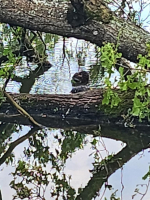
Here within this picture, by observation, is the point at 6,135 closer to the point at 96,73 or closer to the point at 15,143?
the point at 15,143

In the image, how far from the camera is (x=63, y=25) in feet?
11.2

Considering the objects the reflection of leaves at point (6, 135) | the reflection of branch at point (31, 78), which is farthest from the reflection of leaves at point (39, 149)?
the reflection of branch at point (31, 78)

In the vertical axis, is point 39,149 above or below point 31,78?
below

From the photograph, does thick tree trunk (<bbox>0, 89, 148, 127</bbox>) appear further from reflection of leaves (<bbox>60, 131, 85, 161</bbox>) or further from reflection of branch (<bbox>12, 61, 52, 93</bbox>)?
reflection of branch (<bbox>12, 61, 52, 93</bbox>)

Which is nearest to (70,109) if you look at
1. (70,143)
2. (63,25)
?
(70,143)

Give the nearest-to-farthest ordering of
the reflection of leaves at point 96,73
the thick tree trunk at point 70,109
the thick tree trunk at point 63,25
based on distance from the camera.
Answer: the thick tree trunk at point 63,25 → the thick tree trunk at point 70,109 → the reflection of leaves at point 96,73

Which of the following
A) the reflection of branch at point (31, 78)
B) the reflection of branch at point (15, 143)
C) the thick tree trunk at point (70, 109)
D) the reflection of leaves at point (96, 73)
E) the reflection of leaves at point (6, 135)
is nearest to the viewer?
the reflection of branch at point (15, 143)

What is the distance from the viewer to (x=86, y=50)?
6.88 m

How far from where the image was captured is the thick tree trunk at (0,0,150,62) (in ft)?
11.1

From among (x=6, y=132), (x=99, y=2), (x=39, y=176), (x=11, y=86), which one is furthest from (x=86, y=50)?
(x=39, y=176)

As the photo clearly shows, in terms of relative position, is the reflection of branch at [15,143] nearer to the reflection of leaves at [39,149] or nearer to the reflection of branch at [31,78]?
the reflection of leaves at [39,149]

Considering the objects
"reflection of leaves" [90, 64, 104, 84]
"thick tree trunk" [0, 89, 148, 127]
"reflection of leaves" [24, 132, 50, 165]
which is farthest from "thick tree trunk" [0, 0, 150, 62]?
"reflection of leaves" [90, 64, 104, 84]

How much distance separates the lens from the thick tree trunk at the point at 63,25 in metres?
3.38

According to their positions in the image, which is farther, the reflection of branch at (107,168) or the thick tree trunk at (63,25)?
the thick tree trunk at (63,25)
